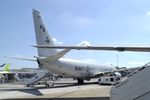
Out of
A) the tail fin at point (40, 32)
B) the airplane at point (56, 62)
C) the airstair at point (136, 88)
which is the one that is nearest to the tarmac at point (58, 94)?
the airplane at point (56, 62)

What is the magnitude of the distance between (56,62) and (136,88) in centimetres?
2992

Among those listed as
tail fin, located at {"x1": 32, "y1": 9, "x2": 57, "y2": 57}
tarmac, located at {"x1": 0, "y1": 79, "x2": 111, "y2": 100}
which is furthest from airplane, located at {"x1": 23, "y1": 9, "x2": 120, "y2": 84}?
tarmac, located at {"x1": 0, "y1": 79, "x2": 111, "y2": 100}

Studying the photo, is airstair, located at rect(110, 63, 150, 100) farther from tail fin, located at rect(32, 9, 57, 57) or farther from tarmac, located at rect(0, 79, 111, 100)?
tail fin, located at rect(32, 9, 57, 57)

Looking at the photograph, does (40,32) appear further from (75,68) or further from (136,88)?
(136,88)

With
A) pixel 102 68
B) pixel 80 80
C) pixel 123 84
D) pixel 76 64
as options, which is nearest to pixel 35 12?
pixel 76 64

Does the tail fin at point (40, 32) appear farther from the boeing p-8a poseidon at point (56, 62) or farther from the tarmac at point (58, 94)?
the tarmac at point (58, 94)

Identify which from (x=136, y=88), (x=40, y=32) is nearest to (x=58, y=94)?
(x=40, y=32)

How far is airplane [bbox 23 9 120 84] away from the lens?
111 feet

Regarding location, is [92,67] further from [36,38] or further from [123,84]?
[123,84]

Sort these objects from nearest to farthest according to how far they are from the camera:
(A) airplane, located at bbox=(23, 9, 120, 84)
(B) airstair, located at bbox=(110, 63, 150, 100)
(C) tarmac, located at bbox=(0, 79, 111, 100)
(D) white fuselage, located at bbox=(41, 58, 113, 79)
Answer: (B) airstair, located at bbox=(110, 63, 150, 100)
(C) tarmac, located at bbox=(0, 79, 111, 100)
(A) airplane, located at bbox=(23, 9, 120, 84)
(D) white fuselage, located at bbox=(41, 58, 113, 79)

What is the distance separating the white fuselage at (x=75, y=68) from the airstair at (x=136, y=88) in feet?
89.1

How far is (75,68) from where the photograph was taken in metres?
41.8

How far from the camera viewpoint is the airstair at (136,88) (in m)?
6.29

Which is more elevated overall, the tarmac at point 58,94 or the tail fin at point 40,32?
the tail fin at point 40,32
